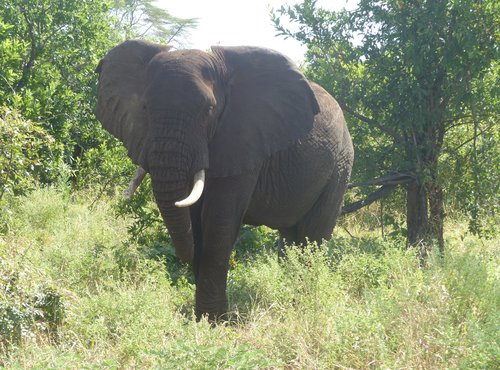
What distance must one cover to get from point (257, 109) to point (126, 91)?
1.02 metres

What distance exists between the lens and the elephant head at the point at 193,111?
4.89m

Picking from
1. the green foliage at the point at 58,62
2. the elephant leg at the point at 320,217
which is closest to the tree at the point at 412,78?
the elephant leg at the point at 320,217

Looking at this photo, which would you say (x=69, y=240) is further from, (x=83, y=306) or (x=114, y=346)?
(x=114, y=346)

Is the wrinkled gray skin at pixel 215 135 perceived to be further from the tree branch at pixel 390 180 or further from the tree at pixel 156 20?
the tree at pixel 156 20

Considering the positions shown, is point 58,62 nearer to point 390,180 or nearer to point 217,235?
point 390,180

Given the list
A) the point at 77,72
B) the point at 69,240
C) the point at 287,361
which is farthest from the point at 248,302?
the point at 77,72

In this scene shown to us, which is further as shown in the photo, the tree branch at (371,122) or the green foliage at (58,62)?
the green foliage at (58,62)

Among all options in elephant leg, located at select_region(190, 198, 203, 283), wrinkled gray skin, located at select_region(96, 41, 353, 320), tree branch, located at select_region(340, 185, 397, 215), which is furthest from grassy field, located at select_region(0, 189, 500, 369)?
tree branch, located at select_region(340, 185, 397, 215)

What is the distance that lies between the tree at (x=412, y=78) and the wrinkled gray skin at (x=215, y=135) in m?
1.82

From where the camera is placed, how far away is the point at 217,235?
5.47 m

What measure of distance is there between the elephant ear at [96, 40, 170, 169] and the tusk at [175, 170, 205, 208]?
492mm

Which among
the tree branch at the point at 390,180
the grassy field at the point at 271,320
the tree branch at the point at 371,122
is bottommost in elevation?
the grassy field at the point at 271,320

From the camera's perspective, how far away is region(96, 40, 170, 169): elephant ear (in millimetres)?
5293

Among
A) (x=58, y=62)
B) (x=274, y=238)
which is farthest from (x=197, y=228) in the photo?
(x=58, y=62)
